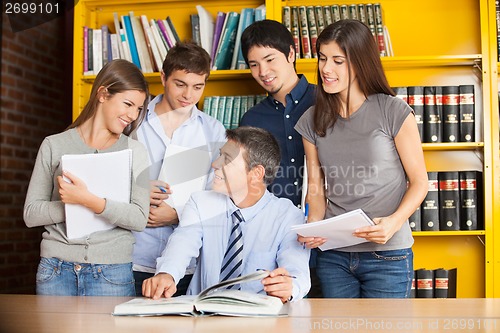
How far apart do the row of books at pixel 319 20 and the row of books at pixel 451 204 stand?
672 mm

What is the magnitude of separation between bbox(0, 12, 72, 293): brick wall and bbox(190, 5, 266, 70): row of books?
150cm

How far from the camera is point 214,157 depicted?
2393 mm

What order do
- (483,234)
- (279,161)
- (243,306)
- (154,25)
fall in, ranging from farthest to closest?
1. (154,25)
2. (483,234)
3. (279,161)
4. (243,306)

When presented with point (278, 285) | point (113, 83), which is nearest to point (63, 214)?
point (113, 83)

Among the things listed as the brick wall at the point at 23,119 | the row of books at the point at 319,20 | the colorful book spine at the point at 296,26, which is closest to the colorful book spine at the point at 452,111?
the row of books at the point at 319,20

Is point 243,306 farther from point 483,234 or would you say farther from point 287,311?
point 483,234

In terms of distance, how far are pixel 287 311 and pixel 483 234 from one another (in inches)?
70.5

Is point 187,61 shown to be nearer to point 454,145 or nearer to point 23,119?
point 454,145

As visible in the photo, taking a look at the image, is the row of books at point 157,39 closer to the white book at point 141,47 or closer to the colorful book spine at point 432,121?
the white book at point 141,47

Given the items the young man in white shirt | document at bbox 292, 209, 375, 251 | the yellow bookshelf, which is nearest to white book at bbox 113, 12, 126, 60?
the yellow bookshelf

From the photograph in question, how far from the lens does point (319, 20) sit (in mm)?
3076

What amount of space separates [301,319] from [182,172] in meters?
1.09

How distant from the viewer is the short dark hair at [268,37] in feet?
8.00

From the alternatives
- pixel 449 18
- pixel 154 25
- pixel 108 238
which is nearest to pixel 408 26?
pixel 449 18
